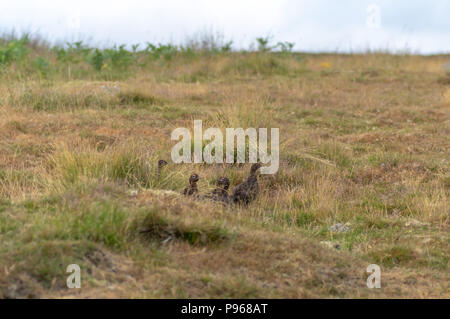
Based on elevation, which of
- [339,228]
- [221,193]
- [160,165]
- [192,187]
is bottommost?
[339,228]

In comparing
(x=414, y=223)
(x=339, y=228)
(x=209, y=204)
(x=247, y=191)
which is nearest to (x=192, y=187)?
(x=209, y=204)

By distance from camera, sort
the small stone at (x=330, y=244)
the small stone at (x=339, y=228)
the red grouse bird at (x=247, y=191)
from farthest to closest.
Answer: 1. the red grouse bird at (x=247, y=191)
2. the small stone at (x=339, y=228)
3. the small stone at (x=330, y=244)

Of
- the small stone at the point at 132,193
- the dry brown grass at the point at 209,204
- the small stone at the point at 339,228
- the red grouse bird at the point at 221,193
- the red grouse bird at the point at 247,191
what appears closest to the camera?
the dry brown grass at the point at 209,204

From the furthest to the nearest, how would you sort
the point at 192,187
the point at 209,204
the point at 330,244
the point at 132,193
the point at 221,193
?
the point at 221,193
the point at 192,187
the point at 209,204
the point at 132,193
the point at 330,244

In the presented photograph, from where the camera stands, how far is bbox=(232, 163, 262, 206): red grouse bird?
19.5 ft

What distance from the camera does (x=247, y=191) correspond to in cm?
602

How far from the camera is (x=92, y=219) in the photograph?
4160 mm

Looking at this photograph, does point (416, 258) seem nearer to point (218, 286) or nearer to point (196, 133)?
point (218, 286)

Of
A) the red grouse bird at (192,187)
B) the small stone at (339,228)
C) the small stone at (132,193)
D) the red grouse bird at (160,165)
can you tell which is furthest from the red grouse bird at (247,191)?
the small stone at (132,193)

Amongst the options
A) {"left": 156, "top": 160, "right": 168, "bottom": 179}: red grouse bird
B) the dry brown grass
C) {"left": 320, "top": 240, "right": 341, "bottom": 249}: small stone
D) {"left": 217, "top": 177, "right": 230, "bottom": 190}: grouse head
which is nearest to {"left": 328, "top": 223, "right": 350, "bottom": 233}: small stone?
the dry brown grass

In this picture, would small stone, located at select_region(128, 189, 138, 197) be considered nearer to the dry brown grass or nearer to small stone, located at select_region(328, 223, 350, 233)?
the dry brown grass

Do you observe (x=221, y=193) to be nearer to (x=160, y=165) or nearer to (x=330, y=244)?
(x=160, y=165)

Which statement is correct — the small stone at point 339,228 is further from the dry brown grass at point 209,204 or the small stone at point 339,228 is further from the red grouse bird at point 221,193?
the red grouse bird at point 221,193

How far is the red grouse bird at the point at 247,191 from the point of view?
19.5 feet
